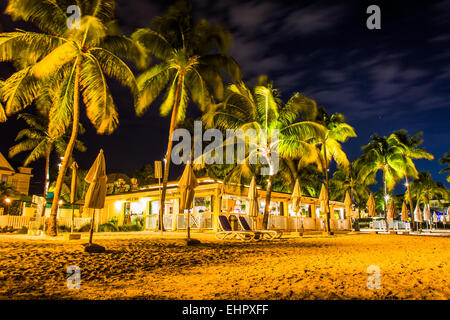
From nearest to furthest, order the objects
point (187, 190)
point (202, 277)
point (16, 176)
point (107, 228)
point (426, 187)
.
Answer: point (202, 277) → point (187, 190) → point (107, 228) → point (16, 176) → point (426, 187)

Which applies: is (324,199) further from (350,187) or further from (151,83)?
(350,187)

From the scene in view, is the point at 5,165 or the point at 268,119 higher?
the point at 268,119

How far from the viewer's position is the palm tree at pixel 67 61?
10.6 m

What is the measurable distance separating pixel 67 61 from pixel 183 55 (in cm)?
505

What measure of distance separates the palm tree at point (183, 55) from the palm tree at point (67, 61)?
1.71 m

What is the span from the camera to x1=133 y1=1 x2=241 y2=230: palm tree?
14219 mm

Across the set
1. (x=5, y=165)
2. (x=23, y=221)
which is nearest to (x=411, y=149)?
(x=23, y=221)

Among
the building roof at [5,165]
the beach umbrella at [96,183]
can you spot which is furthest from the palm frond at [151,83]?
the building roof at [5,165]

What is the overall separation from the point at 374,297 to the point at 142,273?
3662mm

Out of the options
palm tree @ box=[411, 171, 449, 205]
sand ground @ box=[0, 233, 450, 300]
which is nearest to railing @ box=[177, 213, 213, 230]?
sand ground @ box=[0, 233, 450, 300]

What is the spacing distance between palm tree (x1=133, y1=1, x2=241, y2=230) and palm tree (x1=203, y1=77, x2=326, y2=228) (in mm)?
1574

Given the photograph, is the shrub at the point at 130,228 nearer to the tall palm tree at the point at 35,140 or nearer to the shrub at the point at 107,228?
the shrub at the point at 107,228

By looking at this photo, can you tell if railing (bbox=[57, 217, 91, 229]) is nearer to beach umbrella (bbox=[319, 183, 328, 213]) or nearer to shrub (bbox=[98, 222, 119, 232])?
shrub (bbox=[98, 222, 119, 232])

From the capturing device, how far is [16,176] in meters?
35.6
